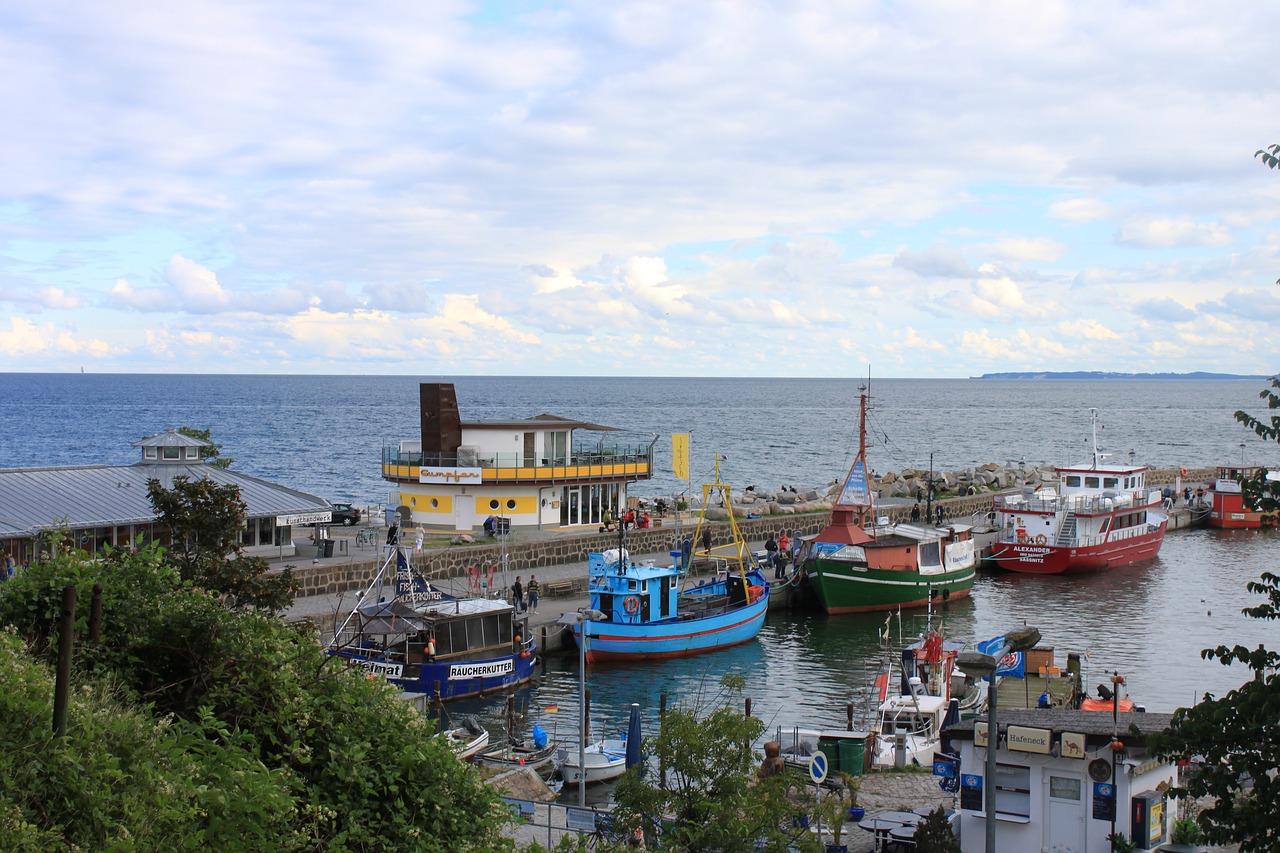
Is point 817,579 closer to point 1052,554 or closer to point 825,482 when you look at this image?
point 1052,554

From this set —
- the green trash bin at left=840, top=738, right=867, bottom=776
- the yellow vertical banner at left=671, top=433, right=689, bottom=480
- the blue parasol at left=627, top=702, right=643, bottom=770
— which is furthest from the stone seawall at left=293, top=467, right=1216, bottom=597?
the green trash bin at left=840, top=738, right=867, bottom=776

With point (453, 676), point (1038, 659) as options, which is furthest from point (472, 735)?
point (1038, 659)

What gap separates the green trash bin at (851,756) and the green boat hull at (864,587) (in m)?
20.6

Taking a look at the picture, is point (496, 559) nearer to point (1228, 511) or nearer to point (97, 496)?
point (97, 496)

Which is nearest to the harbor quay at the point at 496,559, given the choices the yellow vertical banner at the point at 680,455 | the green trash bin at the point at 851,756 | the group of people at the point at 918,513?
the yellow vertical banner at the point at 680,455

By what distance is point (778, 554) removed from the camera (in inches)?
1873

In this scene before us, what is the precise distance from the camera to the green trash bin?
77.0ft

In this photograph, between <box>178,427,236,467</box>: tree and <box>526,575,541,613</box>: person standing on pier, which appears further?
<box>178,427,236,467</box>: tree

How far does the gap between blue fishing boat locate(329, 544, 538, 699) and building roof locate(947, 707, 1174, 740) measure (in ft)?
51.4

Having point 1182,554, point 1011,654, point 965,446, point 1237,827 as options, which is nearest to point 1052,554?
point 1182,554

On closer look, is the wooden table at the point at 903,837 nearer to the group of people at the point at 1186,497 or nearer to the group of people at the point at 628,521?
the group of people at the point at 628,521

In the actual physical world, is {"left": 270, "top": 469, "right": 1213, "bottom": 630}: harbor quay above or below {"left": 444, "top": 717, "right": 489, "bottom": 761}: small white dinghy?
above

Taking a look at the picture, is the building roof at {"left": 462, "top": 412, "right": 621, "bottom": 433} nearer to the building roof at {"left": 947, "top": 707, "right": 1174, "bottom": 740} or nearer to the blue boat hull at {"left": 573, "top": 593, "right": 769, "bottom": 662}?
the blue boat hull at {"left": 573, "top": 593, "right": 769, "bottom": 662}

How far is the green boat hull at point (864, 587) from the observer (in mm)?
44250
